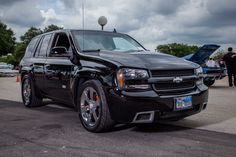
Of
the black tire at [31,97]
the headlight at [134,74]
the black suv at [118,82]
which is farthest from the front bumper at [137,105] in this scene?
the black tire at [31,97]

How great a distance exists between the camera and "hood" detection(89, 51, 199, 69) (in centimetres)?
483

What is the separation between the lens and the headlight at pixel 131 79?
15.4 ft

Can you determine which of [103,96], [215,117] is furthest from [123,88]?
[215,117]

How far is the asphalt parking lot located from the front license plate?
0.41m

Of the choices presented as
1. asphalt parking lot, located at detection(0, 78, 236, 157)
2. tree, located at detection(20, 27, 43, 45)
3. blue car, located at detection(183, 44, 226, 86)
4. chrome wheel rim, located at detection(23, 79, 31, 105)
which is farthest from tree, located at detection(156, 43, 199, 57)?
asphalt parking lot, located at detection(0, 78, 236, 157)

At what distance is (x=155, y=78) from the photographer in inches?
187

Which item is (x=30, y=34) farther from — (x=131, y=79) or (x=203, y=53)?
(x=131, y=79)

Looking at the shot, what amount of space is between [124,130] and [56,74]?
72.1 inches

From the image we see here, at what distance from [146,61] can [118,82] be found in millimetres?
553

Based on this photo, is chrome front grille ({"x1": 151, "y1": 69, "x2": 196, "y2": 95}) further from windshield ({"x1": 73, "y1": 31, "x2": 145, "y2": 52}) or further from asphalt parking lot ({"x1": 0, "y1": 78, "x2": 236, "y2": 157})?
windshield ({"x1": 73, "y1": 31, "x2": 145, "y2": 52})

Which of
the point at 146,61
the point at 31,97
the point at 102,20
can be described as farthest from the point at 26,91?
the point at 102,20

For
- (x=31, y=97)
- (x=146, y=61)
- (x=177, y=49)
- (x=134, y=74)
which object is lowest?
(x=31, y=97)

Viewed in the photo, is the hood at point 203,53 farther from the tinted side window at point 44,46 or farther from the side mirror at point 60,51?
the side mirror at point 60,51

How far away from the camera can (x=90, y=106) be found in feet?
17.4
